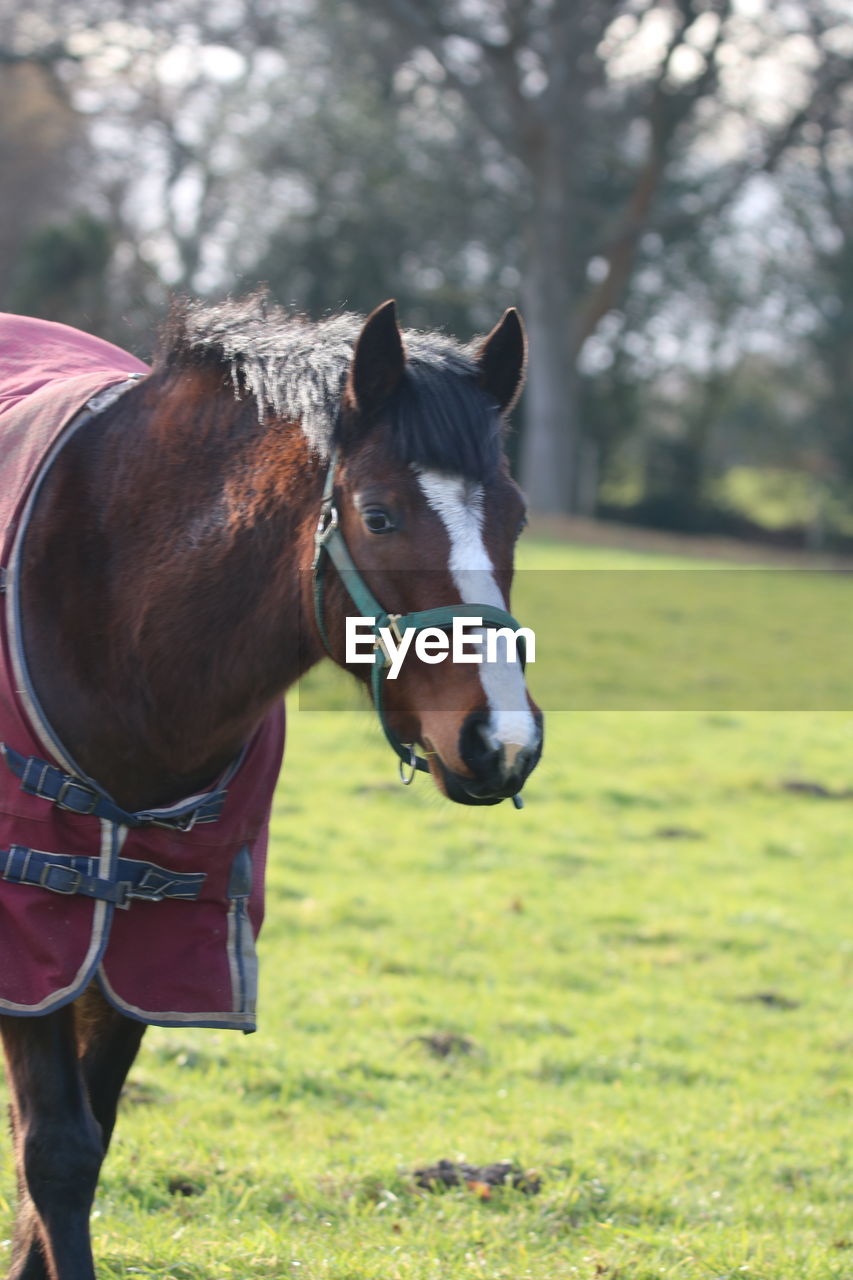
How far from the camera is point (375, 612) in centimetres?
263

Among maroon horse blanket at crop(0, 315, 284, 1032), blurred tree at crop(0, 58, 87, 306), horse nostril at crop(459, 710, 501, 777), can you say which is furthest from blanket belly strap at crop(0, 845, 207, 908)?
blurred tree at crop(0, 58, 87, 306)

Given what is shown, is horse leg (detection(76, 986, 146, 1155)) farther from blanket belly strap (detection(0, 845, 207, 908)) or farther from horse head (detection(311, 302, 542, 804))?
horse head (detection(311, 302, 542, 804))

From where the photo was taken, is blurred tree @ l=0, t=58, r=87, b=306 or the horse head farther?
blurred tree @ l=0, t=58, r=87, b=306

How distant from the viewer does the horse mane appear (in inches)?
105

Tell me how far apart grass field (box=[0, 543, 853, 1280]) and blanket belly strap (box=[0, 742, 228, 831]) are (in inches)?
23.5

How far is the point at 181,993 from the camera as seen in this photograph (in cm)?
308

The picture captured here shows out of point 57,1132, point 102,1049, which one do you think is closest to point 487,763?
point 57,1132

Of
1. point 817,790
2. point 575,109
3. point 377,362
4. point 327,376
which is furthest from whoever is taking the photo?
point 575,109

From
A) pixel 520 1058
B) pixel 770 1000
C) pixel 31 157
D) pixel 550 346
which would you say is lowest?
pixel 770 1000

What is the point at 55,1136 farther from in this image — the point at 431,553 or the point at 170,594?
the point at 431,553

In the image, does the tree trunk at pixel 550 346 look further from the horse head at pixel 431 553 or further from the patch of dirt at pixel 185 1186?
the horse head at pixel 431 553

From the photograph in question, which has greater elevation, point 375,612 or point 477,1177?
point 375,612

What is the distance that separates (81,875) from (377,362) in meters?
1.24

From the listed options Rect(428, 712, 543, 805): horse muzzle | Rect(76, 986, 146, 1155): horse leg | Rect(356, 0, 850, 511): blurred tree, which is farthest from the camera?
Rect(356, 0, 850, 511): blurred tree
